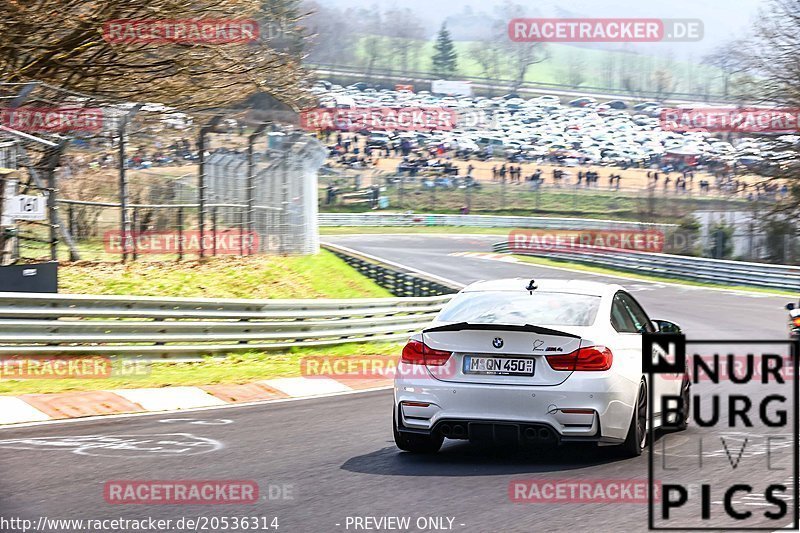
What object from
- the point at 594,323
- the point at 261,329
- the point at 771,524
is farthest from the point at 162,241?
the point at 771,524

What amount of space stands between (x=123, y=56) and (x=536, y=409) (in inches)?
547

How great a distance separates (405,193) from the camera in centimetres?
6900

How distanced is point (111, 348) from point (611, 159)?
236 feet

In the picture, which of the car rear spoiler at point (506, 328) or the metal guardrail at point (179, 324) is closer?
the car rear spoiler at point (506, 328)

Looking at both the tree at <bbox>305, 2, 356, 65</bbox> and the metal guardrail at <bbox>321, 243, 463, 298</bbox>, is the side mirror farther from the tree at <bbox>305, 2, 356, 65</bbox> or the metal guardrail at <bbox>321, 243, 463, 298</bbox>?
the tree at <bbox>305, 2, 356, 65</bbox>

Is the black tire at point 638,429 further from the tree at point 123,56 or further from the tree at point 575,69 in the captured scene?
the tree at point 575,69

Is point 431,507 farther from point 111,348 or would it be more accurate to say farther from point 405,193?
point 405,193

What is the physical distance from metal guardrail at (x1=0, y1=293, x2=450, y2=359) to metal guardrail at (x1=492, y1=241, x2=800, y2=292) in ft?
66.9

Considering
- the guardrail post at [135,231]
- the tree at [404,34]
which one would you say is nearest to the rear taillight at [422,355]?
the guardrail post at [135,231]

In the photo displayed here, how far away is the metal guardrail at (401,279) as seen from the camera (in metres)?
25.0

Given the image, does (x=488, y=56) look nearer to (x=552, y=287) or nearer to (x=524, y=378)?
(x=552, y=287)

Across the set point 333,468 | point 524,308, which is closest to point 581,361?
point 524,308

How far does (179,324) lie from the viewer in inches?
575

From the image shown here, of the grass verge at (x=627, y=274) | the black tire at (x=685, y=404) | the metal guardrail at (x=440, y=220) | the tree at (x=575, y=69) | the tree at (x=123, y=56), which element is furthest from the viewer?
the tree at (x=575, y=69)
